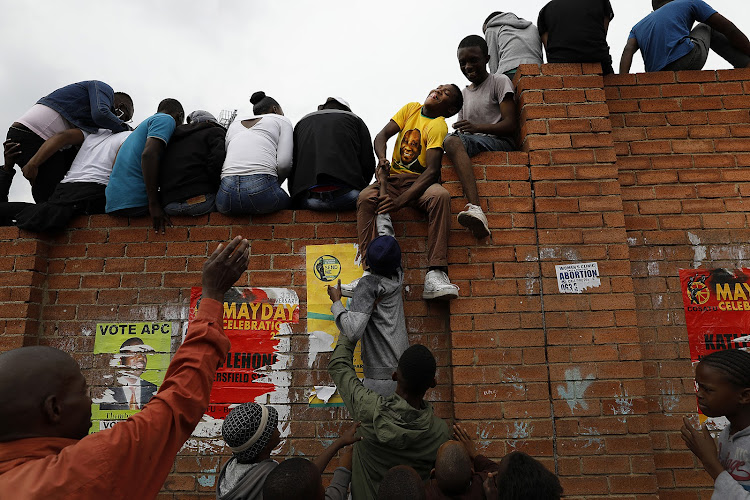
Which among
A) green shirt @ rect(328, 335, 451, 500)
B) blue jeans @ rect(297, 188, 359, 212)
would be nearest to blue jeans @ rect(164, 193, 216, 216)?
blue jeans @ rect(297, 188, 359, 212)

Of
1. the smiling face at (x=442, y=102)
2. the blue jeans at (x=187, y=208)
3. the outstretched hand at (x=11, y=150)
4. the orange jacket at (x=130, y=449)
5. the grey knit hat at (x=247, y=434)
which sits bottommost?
the grey knit hat at (x=247, y=434)

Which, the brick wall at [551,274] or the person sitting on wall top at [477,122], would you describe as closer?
the brick wall at [551,274]

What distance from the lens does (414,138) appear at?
14.1ft

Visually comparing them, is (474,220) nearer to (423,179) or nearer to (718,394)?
(423,179)

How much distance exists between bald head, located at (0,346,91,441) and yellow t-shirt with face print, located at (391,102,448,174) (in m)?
3.00

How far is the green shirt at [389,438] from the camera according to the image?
2.88 m

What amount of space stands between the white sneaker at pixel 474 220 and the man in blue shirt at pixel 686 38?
2.16 metres

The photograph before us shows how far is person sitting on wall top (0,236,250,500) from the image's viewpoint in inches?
54.9

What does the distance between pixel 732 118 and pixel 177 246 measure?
4.40 m

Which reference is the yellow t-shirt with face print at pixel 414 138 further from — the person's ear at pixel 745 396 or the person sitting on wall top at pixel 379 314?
the person's ear at pixel 745 396

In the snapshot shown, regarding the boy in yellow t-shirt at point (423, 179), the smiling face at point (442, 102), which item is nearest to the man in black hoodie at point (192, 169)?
the boy in yellow t-shirt at point (423, 179)

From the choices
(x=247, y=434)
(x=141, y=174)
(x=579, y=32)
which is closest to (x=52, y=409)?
(x=247, y=434)

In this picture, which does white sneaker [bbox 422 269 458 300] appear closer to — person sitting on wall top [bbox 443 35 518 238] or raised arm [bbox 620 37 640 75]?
person sitting on wall top [bbox 443 35 518 238]

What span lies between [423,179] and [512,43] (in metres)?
1.65
